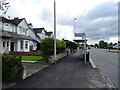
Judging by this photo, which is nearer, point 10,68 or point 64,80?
point 10,68

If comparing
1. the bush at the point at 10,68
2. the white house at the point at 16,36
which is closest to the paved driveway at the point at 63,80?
the bush at the point at 10,68

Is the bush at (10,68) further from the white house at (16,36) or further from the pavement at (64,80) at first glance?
the white house at (16,36)

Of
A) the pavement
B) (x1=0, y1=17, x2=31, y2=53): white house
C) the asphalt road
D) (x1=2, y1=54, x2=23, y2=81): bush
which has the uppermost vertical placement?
(x1=0, y1=17, x2=31, y2=53): white house

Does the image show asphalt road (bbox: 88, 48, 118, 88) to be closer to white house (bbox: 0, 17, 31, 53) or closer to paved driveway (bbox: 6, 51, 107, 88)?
paved driveway (bbox: 6, 51, 107, 88)

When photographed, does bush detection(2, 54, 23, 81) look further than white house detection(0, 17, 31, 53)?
No

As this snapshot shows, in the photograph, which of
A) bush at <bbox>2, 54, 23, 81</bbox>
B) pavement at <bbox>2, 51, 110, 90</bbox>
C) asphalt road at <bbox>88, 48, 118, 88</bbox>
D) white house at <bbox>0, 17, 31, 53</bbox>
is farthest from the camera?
white house at <bbox>0, 17, 31, 53</bbox>

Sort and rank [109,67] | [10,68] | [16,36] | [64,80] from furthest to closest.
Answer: [16,36]
[109,67]
[64,80]
[10,68]

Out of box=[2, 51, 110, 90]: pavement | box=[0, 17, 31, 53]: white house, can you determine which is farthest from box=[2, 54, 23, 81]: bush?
box=[0, 17, 31, 53]: white house

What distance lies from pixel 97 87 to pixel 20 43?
73.5 feet

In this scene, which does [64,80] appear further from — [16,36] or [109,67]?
[16,36]

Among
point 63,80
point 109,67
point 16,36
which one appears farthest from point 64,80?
point 16,36

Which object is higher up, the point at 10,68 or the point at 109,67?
the point at 10,68

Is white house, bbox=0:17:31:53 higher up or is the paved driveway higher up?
white house, bbox=0:17:31:53

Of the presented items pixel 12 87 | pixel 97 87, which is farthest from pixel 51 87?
pixel 97 87
